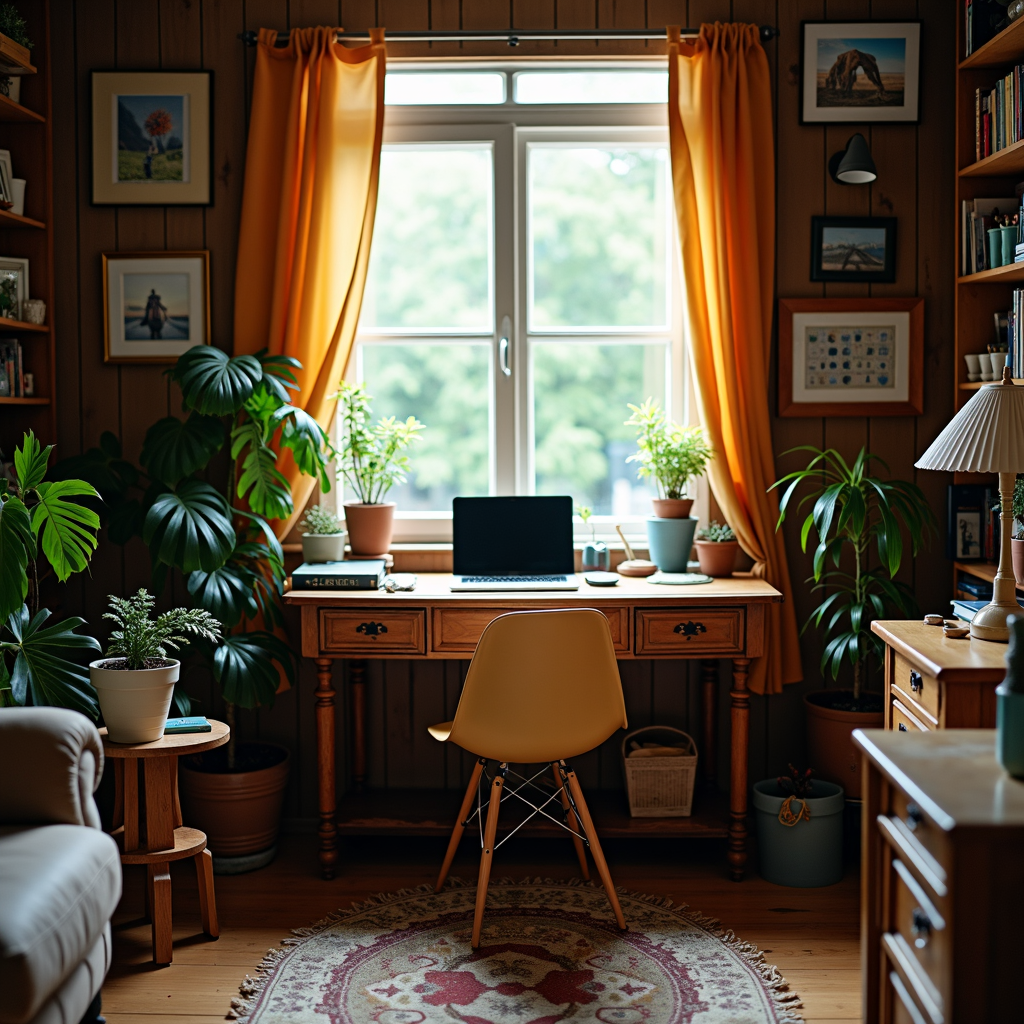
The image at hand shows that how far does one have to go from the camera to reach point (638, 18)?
336cm

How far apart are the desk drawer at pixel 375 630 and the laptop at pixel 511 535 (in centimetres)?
31

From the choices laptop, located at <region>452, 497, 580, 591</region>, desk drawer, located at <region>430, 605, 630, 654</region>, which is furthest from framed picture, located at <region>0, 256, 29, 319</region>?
desk drawer, located at <region>430, 605, 630, 654</region>

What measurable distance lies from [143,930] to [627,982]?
1307 millimetres

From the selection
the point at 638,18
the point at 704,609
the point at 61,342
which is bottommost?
the point at 704,609

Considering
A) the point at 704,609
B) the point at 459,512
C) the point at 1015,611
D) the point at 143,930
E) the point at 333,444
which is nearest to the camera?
the point at 1015,611

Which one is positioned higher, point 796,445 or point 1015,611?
point 796,445

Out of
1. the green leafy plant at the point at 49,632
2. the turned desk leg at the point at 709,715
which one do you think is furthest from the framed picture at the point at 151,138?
the turned desk leg at the point at 709,715

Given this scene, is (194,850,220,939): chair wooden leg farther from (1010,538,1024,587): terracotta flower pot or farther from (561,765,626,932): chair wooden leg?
(1010,538,1024,587): terracotta flower pot

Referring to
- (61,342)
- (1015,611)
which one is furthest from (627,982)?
(61,342)

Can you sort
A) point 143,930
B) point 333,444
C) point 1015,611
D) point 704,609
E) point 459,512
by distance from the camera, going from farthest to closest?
point 333,444
point 459,512
point 704,609
point 143,930
point 1015,611

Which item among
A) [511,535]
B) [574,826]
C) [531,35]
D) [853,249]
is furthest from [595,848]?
[531,35]

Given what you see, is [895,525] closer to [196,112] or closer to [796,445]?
[796,445]

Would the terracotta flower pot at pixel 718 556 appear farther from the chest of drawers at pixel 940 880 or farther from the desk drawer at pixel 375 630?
the chest of drawers at pixel 940 880

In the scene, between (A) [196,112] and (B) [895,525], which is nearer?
(B) [895,525]
